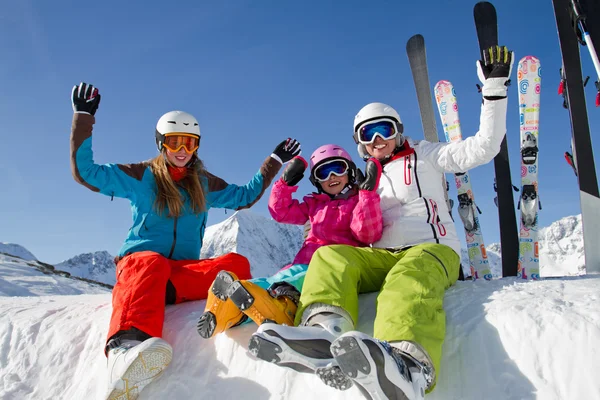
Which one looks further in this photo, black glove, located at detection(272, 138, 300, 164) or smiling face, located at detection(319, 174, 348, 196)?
black glove, located at detection(272, 138, 300, 164)

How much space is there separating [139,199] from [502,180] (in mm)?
4250

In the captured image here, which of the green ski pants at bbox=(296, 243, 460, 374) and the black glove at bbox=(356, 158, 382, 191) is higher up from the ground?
the black glove at bbox=(356, 158, 382, 191)

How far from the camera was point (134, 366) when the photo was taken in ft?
6.44

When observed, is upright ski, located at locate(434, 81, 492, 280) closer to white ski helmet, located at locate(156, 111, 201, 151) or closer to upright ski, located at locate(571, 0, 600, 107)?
upright ski, located at locate(571, 0, 600, 107)

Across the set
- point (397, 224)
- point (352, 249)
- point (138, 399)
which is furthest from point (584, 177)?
point (138, 399)

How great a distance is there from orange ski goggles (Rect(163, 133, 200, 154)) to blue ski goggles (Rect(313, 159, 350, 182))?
0.99 metres

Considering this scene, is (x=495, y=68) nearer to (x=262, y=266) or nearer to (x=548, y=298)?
(x=548, y=298)

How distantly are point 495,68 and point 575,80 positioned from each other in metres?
3.12

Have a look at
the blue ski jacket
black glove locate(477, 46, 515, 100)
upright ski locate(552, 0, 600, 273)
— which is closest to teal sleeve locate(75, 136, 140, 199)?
the blue ski jacket

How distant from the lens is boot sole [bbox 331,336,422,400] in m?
1.32

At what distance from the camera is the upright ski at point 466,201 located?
4.70 m

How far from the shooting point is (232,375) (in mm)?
2105

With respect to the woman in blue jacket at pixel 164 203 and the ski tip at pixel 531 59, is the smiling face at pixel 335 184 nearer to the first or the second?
the woman in blue jacket at pixel 164 203

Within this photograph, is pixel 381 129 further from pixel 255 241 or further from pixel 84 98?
pixel 255 241
